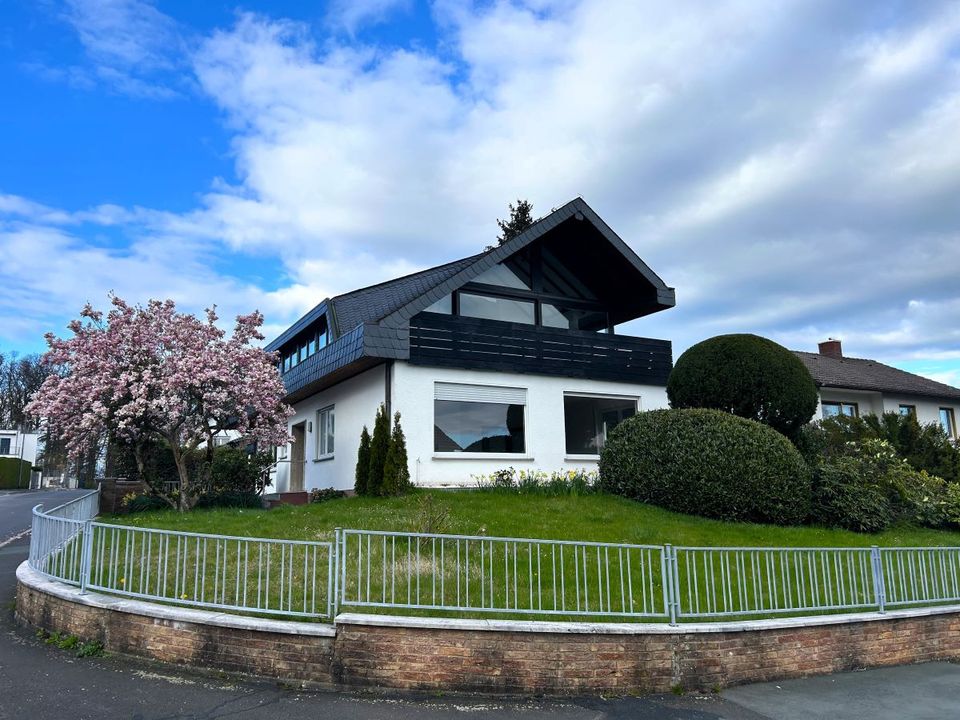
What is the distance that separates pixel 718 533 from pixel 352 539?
656 centimetres

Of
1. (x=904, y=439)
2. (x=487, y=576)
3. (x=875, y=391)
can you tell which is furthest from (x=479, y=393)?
(x=875, y=391)

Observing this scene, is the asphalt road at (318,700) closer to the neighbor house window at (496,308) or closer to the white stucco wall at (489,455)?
the white stucco wall at (489,455)

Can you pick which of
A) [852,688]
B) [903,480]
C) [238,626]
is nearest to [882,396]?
[903,480]

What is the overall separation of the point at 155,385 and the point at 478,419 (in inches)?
249

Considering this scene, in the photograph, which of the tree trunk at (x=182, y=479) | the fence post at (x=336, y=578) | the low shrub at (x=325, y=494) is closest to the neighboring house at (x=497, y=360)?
the low shrub at (x=325, y=494)

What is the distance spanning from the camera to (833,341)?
1203 inches

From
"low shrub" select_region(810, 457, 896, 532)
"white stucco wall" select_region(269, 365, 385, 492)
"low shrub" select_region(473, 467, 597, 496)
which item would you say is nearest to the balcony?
"white stucco wall" select_region(269, 365, 385, 492)

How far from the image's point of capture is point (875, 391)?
2581cm

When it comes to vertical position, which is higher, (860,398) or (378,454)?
(860,398)

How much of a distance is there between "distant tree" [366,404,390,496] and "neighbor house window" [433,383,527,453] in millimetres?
1200

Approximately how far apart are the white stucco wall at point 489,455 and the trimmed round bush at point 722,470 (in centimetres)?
347

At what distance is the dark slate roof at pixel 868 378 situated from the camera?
25312mm

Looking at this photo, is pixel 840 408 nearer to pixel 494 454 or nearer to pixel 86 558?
pixel 494 454

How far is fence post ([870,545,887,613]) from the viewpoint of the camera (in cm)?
812
